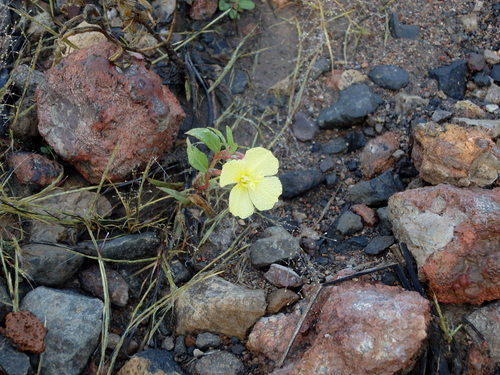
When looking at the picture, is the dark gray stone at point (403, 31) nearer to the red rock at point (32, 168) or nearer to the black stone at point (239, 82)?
the black stone at point (239, 82)

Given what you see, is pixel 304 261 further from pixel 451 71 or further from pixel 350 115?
pixel 451 71

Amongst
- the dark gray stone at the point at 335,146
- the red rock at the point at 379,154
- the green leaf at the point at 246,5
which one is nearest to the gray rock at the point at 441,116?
the red rock at the point at 379,154

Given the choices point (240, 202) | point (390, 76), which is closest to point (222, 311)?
point (240, 202)

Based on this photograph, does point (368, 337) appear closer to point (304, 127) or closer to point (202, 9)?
point (304, 127)

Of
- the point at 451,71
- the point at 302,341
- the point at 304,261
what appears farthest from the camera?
the point at 451,71

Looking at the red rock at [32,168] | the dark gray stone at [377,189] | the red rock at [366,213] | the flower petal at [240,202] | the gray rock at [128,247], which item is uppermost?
the red rock at [32,168]

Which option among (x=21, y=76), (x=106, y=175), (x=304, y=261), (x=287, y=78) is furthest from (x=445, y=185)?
(x=21, y=76)
